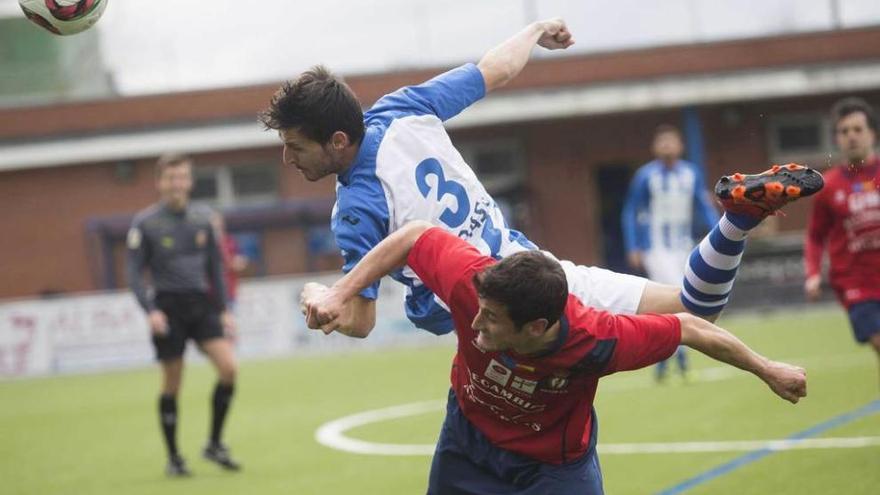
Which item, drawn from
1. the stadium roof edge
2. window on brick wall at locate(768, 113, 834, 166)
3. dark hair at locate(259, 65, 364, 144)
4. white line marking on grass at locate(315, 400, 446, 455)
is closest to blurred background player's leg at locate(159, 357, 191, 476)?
white line marking on grass at locate(315, 400, 446, 455)

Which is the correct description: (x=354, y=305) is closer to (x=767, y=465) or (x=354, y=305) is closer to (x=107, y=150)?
(x=767, y=465)

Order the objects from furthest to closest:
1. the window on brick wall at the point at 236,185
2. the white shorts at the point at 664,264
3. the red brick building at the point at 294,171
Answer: the window on brick wall at the point at 236,185 < the red brick building at the point at 294,171 < the white shorts at the point at 664,264

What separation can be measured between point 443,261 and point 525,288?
0.39 m

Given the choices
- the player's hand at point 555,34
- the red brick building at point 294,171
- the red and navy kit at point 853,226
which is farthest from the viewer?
the red brick building at point 294,171

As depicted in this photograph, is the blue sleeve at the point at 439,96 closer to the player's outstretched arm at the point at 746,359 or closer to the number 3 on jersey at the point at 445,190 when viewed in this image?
the number 3 on jersey at the point at 445,190

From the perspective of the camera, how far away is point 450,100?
18.2 ft

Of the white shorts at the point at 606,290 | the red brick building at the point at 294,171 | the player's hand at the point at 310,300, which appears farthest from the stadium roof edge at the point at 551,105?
the player's hand at the point at 310,300

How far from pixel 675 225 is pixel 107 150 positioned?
1853cm

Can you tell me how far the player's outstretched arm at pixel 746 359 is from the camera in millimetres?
4348

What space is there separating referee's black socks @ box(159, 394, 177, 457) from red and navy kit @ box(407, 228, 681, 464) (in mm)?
4993

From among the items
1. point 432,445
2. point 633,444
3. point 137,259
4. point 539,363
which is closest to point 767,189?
point 539,363

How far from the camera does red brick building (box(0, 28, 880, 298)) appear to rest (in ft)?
90.8

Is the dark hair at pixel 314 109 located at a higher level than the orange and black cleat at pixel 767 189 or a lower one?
higher

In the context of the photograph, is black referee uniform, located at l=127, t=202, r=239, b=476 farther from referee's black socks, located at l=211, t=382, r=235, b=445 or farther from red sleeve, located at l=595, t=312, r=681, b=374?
red sleeve, located at l=595, t=312, r=681, b=374
